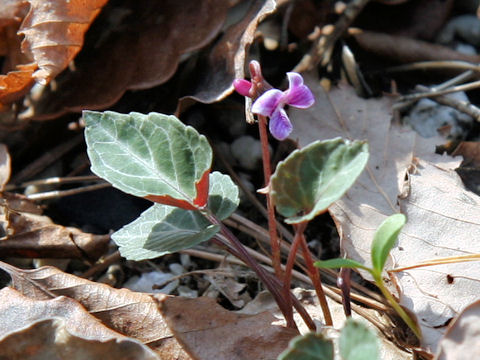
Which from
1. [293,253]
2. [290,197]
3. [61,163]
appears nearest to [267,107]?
[290,197]

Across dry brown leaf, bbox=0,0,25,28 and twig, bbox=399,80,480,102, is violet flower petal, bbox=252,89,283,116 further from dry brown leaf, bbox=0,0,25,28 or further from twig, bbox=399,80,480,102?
dry brown leaf, bbox=0,0,25,28

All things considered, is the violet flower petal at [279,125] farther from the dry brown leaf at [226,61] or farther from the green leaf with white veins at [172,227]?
the dry brown leaf at [226,61]

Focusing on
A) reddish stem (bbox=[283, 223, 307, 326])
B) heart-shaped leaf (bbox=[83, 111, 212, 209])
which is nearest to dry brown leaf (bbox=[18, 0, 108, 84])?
heart-shaped leaf (bbox=[83, 111, 212, 209])

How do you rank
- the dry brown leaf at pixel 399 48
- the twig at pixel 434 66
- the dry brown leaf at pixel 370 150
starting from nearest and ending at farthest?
the dry brown leaf at pixel 370 150 < the twig at pixel 434 66 < the dry brown leaf at pixel 399 48

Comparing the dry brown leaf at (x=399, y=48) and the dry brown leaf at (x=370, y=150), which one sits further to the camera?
the dry brown leaf at (x=399, y=48)

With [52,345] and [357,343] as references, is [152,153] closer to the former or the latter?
[52,345]

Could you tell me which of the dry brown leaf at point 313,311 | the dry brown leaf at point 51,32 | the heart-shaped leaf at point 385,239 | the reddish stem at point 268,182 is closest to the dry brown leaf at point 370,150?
the dry brown leaf at point 313,311

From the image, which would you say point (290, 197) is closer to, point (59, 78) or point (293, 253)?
point (293, 253)

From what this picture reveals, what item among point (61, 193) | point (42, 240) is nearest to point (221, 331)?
point (42, 240)

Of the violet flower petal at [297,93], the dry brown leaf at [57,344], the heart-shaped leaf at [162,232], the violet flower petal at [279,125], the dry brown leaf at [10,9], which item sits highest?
the dry brown leaf at [10,9]
